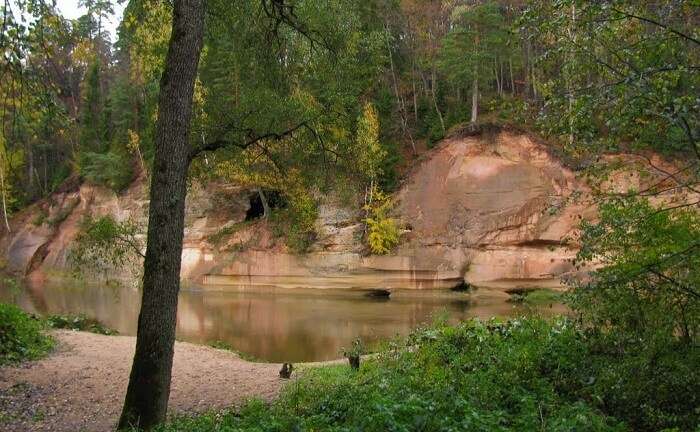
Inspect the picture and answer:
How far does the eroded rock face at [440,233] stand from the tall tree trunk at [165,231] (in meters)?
21.3

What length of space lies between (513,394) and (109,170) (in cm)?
3585

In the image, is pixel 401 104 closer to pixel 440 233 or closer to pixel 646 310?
pixel 440 233

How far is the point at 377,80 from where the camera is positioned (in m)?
34.2

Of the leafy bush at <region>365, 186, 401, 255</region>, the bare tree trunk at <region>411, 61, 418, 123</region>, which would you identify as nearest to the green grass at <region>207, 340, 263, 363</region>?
the leafy bush at <region>365, 186, 401, 255</region>

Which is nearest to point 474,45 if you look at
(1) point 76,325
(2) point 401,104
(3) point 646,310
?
(2) point 401,104

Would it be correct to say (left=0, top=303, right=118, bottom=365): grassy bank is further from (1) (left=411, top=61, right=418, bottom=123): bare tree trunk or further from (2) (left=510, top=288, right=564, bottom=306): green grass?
(1) (left=411, top=61, right=418, bottom=123): bare tree trunk

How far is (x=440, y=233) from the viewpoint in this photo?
1102 inches

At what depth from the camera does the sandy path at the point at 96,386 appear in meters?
7.09

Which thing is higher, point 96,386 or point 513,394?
point 513,394

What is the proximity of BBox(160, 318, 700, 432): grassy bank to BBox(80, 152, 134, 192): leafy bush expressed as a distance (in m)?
32.8

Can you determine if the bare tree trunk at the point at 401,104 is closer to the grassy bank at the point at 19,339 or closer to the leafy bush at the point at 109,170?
the leafy bush at the point at 109,170

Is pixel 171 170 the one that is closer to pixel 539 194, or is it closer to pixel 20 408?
pixel 20 408

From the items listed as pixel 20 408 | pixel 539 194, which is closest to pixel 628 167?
pixel 20 408

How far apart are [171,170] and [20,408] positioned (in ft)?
13.3
